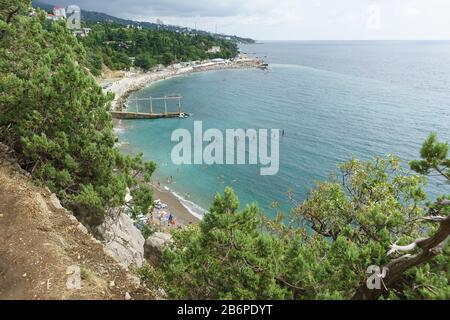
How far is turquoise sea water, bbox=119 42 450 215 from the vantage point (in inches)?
1626

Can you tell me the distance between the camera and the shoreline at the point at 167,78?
3588cm

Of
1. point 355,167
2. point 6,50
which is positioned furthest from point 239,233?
point 6,50

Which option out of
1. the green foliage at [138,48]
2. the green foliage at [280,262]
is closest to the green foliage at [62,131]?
the green foliage at [280,262]

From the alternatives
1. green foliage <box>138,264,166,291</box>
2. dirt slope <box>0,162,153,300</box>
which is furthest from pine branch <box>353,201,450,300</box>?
dirt slope <box>0,162,153,300</box>

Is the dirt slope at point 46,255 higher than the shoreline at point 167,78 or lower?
higher

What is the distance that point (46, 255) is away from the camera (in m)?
10.1

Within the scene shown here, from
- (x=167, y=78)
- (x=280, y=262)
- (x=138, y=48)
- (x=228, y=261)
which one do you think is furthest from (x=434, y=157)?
(x=138, y=48)

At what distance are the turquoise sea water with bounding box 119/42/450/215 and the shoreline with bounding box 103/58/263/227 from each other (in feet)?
5.40

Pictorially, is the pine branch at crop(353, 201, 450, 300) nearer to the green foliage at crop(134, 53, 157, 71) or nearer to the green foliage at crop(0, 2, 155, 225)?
the green foliage at crop(0, 2, 155, 225)

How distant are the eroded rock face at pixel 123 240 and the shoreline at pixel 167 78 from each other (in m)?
10.9

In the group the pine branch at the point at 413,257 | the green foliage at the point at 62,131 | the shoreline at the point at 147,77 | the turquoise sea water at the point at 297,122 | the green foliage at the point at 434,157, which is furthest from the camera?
the shoreline at the point at 147,77

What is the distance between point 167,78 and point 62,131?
104m

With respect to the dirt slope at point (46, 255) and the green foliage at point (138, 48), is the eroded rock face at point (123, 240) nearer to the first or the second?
the dirt slope at point (46, 255)

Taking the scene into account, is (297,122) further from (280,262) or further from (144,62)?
(144,62)
